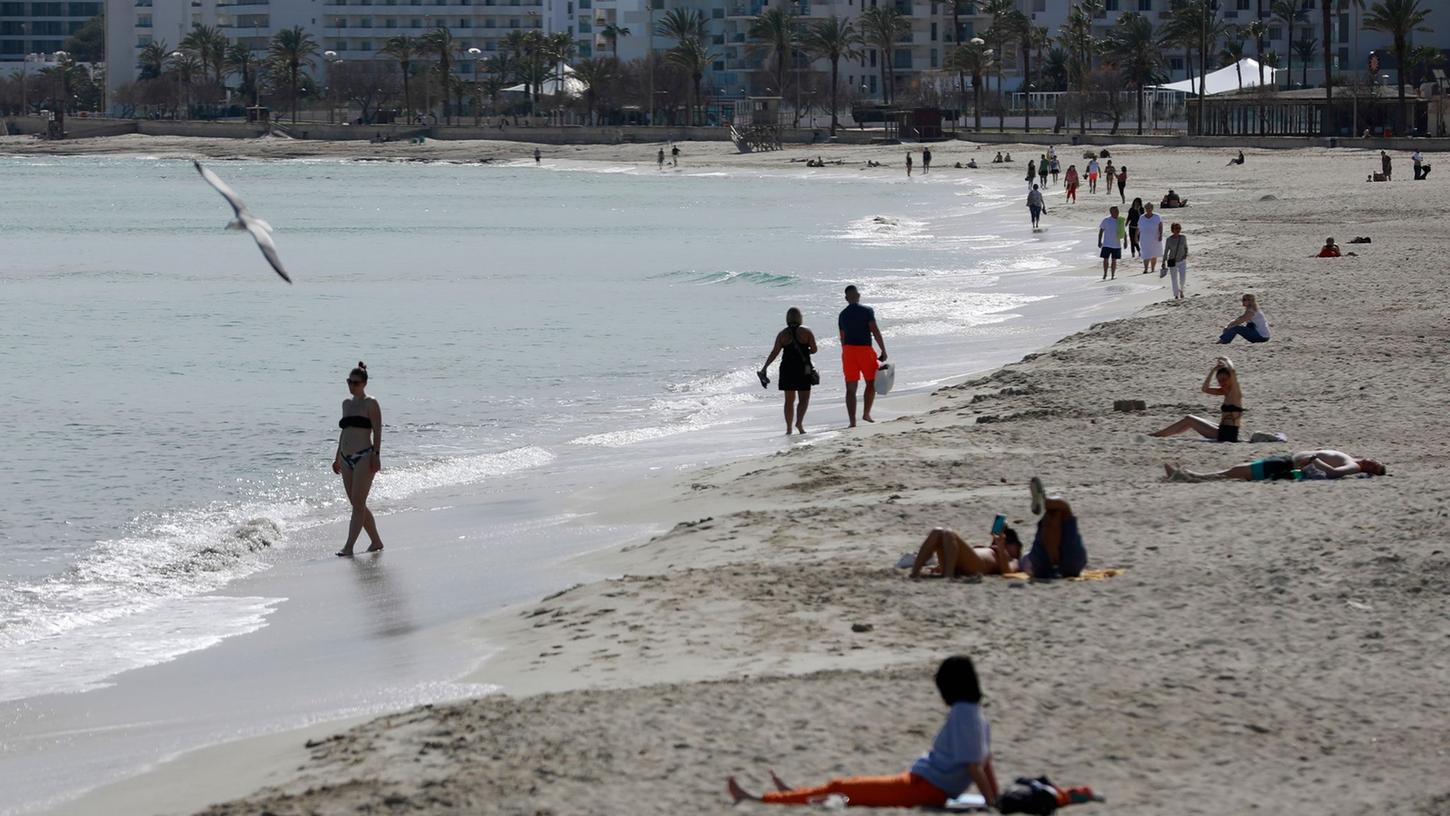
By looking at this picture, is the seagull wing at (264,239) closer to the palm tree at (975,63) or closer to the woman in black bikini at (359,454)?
the woman in black bikini at (359,454)

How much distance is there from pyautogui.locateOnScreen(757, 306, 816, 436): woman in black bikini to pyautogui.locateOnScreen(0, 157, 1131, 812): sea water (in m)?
0.36

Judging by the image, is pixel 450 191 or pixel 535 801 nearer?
pixel 535 801

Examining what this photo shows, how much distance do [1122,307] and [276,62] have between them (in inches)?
5679

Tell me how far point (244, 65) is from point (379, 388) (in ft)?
499

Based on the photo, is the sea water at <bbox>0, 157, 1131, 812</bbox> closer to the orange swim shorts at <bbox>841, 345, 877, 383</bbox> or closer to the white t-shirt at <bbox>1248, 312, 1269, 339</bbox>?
the orange swim shorts at <bbox>841, 345, 877, 383</bbox>

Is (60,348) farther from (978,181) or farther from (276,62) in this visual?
(276,62)

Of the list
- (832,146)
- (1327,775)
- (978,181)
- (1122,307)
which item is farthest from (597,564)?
(832,146)

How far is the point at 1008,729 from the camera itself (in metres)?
6.79

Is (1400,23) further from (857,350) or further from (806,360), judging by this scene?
(806,360)

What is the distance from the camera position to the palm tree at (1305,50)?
395 ft

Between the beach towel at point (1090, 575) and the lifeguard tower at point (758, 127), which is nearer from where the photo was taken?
the beach towel at point (1090, 575)

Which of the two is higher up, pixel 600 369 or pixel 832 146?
pixel 832 146

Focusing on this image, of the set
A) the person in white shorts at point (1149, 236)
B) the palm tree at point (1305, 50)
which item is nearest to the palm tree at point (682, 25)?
the palm tree at point (1305, 50)

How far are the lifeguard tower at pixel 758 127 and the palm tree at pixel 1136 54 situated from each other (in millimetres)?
21021
